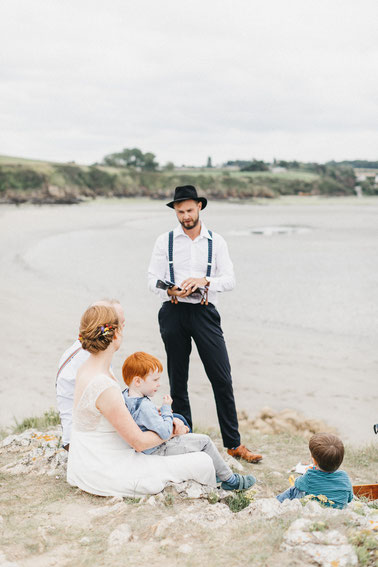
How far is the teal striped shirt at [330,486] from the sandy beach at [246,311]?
3130 mm

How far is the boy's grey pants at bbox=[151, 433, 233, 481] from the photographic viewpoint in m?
3.59

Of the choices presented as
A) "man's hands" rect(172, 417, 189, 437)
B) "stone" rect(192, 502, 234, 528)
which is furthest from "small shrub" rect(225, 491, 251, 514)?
"man's hands" rect(172, 417, 189, 437)

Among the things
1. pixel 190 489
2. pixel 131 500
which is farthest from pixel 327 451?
pixel 131 500

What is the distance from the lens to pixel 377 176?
6294 cm

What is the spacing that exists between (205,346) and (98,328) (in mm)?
1627

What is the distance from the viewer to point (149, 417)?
11.3ft

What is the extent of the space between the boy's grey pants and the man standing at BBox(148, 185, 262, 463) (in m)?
1.01

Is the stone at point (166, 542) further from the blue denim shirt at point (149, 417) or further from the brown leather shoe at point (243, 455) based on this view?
the brown leather shoe at point (243, 455)

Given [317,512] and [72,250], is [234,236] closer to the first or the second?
[72,250]

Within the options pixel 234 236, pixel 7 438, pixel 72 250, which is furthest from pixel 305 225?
pixel 7 438

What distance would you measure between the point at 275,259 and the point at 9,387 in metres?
14.2

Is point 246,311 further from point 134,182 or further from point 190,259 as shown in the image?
point 134,182

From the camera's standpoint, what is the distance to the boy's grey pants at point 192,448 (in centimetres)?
359

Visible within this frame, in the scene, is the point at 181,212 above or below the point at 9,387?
above
